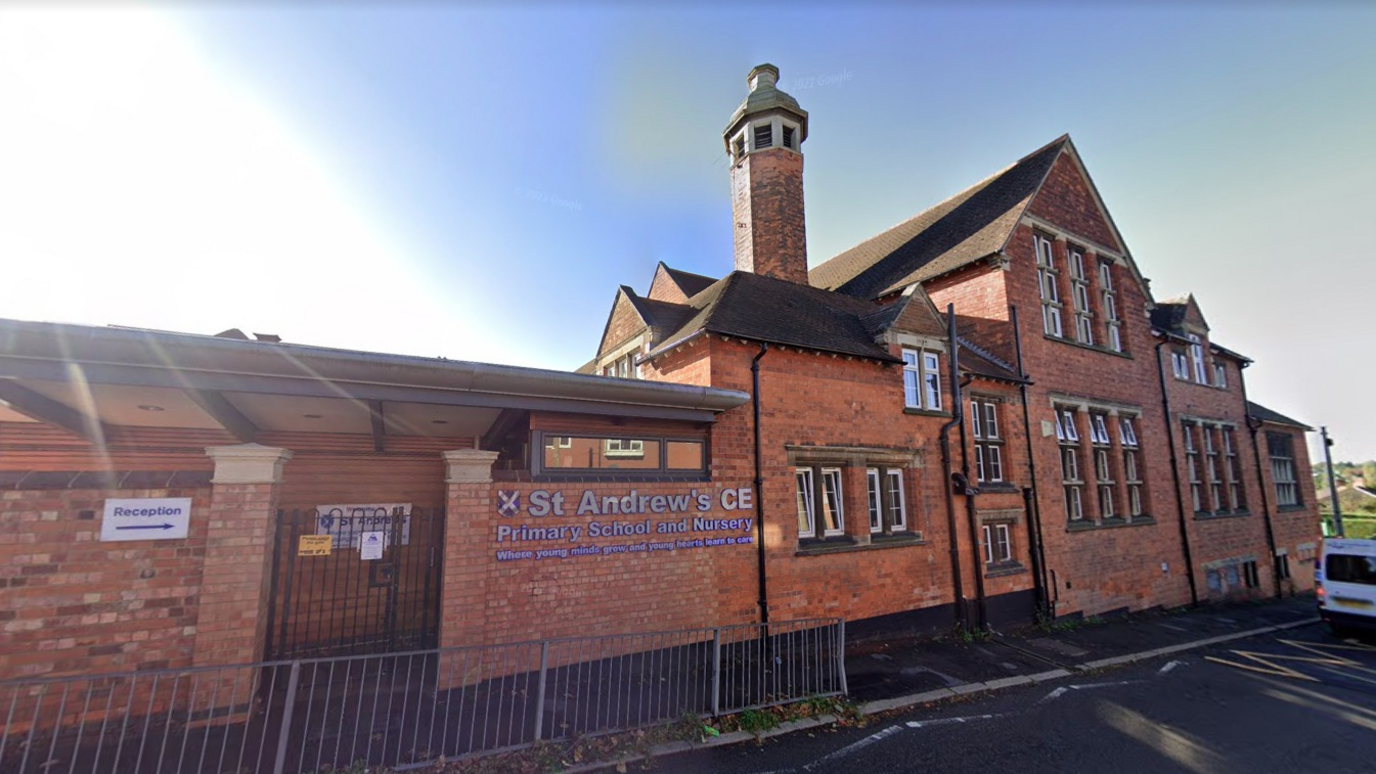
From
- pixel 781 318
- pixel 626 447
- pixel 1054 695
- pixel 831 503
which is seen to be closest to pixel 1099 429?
pixel 1054 695

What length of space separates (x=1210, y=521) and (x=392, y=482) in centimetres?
2459

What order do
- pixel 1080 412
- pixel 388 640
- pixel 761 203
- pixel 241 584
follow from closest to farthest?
pixel 241 584
pixel 388 640
pixel 1080 412
pixel 761 203

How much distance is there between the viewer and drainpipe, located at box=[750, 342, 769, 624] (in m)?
8.70

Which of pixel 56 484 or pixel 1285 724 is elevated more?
pixel 56 484

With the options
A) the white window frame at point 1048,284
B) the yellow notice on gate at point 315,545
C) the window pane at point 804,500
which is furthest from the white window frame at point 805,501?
the white window frame at point 1048,284

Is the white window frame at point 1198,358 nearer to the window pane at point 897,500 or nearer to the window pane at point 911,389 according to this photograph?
the window pane at point 911,389

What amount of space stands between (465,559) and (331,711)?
205 cm

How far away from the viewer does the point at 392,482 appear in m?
9.59

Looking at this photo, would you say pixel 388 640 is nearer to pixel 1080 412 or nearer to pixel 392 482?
pixel 392 482

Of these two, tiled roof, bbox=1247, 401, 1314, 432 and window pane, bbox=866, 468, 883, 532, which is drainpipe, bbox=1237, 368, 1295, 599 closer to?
tiled roof, bbox=1247, 401, 1314, 432

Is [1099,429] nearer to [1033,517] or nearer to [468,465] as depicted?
[1033,517]

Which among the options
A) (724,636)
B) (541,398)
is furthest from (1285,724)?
(541,398)

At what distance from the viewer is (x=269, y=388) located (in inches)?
226

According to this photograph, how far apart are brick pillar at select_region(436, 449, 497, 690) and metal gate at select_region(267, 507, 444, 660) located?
1.03ft
